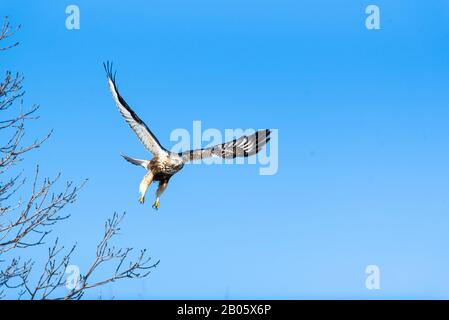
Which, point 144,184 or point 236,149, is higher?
point 236,149

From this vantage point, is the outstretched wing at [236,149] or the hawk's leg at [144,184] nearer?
the hawk's leg at [144,184]

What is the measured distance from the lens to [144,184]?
38.2ft

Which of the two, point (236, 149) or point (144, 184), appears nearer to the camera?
point (144, 184)

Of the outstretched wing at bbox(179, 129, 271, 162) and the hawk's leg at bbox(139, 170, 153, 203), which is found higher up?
the outstretched wing at bbox(179, 129, 271, 162)

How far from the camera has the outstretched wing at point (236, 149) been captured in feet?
39.3

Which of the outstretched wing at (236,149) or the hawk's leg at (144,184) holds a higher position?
the outstretched wing at (236,149)

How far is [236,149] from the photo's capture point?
1263 centimetres

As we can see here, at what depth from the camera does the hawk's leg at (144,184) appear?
11469 mm

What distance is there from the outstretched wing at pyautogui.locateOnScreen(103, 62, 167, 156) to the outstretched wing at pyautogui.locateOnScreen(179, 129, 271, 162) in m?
0.40

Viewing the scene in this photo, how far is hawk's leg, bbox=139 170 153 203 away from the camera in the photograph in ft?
37.6

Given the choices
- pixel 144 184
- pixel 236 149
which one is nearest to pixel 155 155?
pixel 144 184

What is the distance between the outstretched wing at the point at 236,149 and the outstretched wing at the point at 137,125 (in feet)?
1.30

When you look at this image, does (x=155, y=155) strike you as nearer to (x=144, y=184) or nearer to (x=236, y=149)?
(x=144, y=184)

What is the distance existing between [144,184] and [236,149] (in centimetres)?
175
